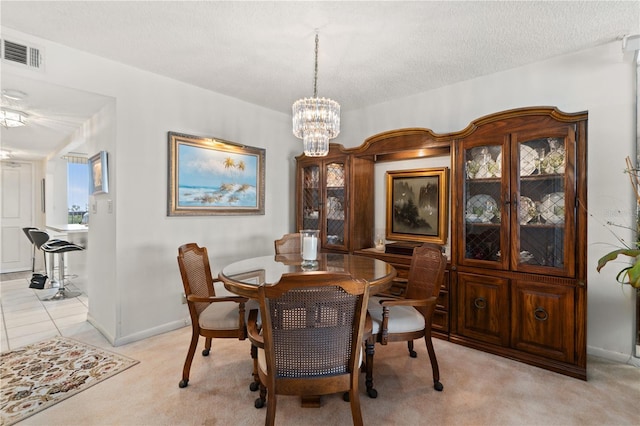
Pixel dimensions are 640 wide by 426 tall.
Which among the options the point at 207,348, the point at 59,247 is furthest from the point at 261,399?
the point at 59,247

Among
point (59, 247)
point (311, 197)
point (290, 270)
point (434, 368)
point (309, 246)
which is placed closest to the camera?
point (434, 368)

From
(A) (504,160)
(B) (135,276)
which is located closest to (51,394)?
(B) (135,276)

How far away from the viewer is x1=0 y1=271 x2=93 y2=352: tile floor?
3062mm

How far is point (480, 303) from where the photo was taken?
279 cm

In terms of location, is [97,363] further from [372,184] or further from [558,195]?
[558,195]

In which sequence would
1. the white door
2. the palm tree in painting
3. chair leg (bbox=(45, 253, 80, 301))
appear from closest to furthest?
the palm tree in painting < chair leg (bbox=(45, 253, 80, 301)) < the white door

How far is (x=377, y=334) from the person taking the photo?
2.08 metres

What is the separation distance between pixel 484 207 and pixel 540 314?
98 cm

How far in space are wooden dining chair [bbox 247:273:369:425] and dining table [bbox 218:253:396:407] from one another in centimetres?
26

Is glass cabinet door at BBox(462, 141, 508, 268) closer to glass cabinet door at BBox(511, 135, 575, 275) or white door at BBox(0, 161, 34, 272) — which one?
glass cabinet door at BBox(511, 135, 575, 275)

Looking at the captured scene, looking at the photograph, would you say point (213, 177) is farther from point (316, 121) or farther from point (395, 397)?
point (395, 397)

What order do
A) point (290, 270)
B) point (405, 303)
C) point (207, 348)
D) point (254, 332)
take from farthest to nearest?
1. point (207, 348)
2. point (290, 270)
3. point (405, 303)
4. point (254, 332)

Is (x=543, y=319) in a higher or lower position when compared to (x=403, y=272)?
lower

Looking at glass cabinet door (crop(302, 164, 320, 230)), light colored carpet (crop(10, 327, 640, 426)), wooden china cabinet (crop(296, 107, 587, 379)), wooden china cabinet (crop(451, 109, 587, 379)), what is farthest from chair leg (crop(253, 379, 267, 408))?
glass cabinet door (crop(302, 164, 320, 230))
